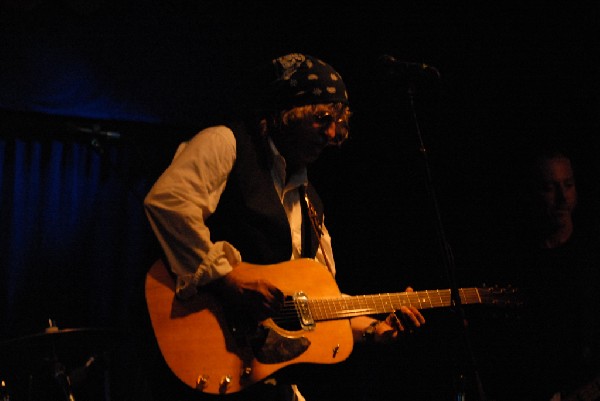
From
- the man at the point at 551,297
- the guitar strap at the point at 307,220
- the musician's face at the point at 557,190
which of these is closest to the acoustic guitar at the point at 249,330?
the guitar strap at the point at 307,220

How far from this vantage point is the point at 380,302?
2787 millimetres

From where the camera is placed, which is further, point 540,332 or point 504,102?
point 504,102

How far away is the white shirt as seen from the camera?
211 centimetres

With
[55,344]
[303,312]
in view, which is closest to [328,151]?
[303,312]

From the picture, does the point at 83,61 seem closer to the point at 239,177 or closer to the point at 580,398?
the point at 239,177

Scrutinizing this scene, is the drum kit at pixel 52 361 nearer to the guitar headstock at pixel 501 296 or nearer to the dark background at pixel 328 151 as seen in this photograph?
the dark background at pixel 328 151

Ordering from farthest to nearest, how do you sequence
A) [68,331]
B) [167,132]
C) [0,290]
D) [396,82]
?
[167,132], [0,290], [68,331], [396,82]

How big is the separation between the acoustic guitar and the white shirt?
0.08 metres

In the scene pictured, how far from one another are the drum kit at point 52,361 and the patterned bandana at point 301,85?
1522 mm

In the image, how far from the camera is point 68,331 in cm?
278

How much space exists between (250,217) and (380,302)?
840 millimetres

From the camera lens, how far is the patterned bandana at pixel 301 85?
107 inches

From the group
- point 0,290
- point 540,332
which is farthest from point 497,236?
point 0,290

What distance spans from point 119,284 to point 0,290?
794 mm
